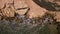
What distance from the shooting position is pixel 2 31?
1611 millimetres

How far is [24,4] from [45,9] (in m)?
0.20

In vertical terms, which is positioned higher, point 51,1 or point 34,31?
point 51,1

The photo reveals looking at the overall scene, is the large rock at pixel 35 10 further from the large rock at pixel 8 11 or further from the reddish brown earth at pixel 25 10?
the large rock at pixel 8 11

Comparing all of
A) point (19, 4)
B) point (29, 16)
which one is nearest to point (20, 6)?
point (19, 4)

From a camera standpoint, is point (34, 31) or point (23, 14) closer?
point (34, 31)

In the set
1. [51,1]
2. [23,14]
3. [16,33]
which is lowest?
[16,33]

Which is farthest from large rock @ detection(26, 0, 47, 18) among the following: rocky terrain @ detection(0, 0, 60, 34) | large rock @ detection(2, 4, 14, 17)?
large rock @ detection(2, 4, 14, 17)

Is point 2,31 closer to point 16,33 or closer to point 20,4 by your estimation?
point 16,33

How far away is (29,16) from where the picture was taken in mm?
1689

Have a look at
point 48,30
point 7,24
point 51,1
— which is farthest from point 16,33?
point 51,1

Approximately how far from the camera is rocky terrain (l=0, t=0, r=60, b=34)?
158cm

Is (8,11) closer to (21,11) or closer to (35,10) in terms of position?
(21,11)

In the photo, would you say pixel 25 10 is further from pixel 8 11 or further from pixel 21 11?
pixel 8 11

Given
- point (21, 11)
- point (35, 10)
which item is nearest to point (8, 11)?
point (21, 11)
